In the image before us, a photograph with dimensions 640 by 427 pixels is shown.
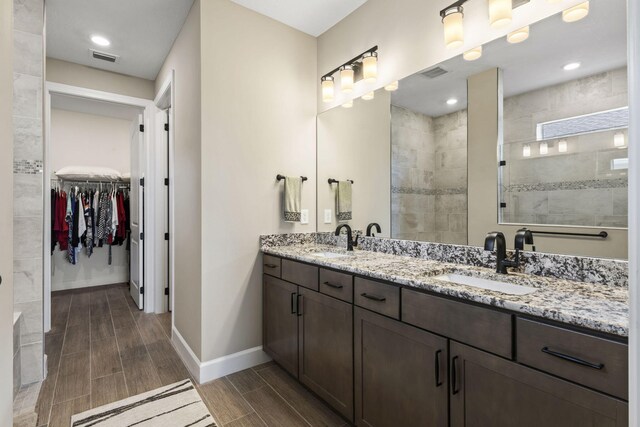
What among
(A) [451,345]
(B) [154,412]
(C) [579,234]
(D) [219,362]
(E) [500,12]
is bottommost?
(B) [154,412]

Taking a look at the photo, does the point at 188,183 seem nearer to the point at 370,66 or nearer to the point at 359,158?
the point at 359,158

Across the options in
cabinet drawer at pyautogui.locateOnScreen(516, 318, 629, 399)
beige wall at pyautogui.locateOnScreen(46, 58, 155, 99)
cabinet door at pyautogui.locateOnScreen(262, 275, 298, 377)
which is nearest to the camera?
cabinet drawer at pyautogui.locateOnScreen(516, 318, 629, 399)

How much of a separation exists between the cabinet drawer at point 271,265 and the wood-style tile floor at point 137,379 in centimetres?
76

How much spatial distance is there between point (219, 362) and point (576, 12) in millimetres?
2946

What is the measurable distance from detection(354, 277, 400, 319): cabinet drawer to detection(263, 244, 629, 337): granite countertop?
5cm

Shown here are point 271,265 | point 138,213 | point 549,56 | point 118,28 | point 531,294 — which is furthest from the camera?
point 138,213

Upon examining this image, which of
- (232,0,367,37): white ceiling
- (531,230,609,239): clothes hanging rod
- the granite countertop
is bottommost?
the granite countertop

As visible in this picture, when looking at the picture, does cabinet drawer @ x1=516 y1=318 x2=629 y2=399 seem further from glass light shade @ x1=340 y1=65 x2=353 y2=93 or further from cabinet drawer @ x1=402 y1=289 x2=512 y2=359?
glass light shade @ x1=340 y1=65 x2=353 y2=93

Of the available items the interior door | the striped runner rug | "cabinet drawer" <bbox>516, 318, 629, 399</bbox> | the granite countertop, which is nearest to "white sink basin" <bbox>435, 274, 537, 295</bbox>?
the granite countertop

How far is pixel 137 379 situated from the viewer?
92.6 inches

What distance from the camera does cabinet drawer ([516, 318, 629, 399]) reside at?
0.88 metres

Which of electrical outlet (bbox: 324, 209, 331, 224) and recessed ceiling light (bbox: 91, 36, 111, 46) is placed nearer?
electrical outlet (bbox: 324, 209, 331, 224)

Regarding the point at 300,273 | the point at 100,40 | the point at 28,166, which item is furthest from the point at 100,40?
the point at 300,273

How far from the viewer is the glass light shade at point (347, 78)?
254 cm
